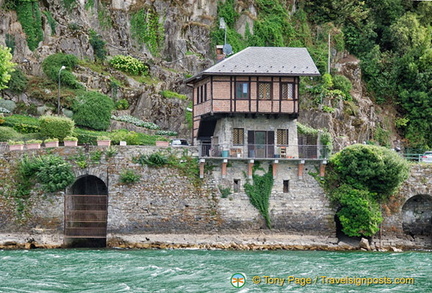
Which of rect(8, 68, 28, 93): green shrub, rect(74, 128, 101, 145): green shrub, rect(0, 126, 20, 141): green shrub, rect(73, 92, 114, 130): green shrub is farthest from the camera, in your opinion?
rect(8, 68, 28, 93): green shrub

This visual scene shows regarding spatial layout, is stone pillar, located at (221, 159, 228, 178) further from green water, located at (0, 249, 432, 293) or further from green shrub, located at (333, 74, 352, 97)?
green shrub, located at (333, 74, 352, 97)

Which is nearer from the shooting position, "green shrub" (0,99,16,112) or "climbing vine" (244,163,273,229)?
"climbing vine" (244,163,273,229)

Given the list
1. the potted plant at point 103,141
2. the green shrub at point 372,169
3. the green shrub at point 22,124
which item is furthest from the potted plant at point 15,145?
the green shrub at point 372,169

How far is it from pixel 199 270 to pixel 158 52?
128 feet

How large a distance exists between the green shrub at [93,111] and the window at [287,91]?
56.5 feet

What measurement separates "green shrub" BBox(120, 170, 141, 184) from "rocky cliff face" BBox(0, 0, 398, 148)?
1710 centimetres

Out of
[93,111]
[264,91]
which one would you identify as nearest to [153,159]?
[264,91]

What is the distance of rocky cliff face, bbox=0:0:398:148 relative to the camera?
72438 millimetres

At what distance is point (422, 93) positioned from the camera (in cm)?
7544

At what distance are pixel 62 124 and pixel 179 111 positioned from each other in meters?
14.7

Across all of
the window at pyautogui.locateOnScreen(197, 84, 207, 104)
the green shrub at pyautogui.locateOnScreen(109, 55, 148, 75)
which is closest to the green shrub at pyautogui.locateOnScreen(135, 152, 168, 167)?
the window at pyautogui.locateOnScreen(197, 84, 207, 104)

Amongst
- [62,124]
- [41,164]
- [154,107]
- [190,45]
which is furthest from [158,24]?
[41,164]

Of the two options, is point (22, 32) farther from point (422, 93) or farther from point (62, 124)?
point (422, 93)

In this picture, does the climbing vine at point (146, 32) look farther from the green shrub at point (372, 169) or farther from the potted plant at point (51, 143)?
the green shrub at point (372, 169)
